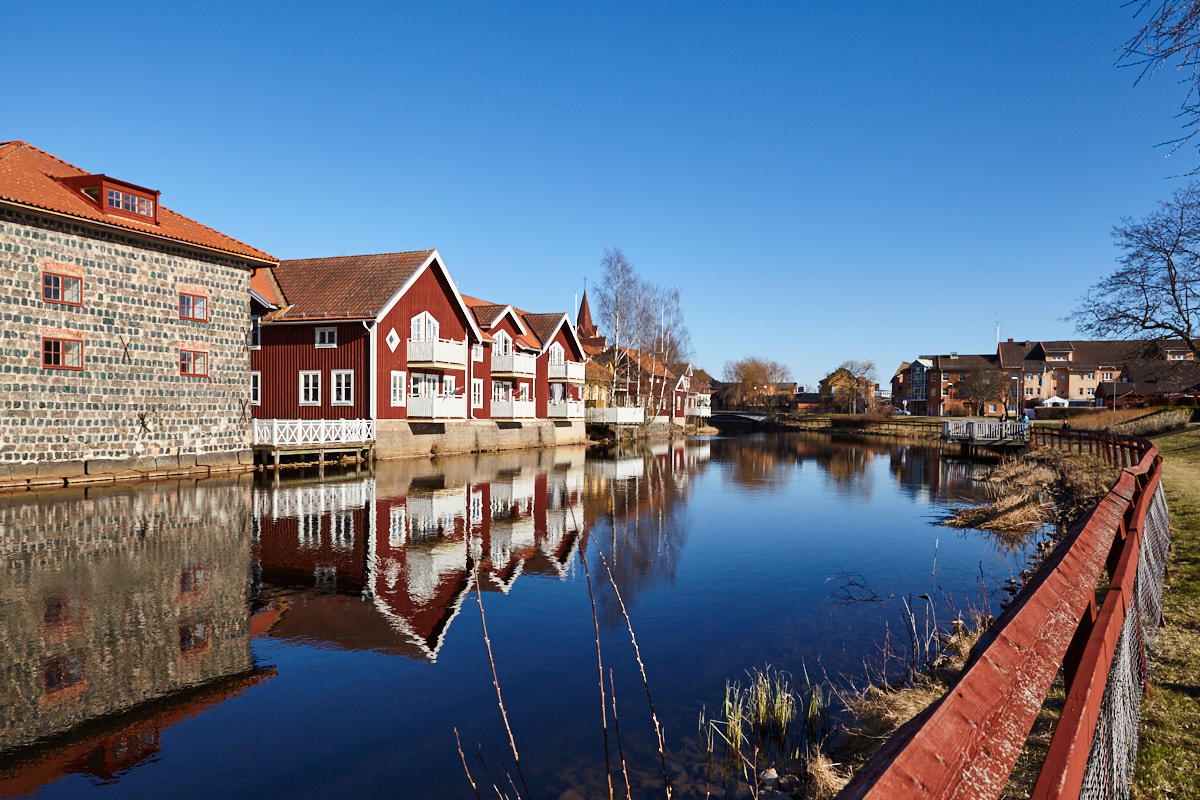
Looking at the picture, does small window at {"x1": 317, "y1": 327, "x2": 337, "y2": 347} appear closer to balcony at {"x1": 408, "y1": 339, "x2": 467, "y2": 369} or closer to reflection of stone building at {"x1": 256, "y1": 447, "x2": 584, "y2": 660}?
balcony at {"x1": 408, "y1": 339, "x2": 467, "y2": 369}

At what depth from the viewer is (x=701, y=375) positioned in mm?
118125

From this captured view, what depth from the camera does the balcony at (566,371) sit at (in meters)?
49.5

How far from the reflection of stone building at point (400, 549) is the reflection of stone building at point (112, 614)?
29.2 inches

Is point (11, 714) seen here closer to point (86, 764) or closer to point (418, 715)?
point (86, 764)

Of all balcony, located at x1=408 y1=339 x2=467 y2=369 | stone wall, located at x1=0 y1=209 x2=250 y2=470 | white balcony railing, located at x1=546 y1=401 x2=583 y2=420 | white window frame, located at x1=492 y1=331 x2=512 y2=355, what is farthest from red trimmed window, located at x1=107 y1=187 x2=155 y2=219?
white balcony railing, located at x1=546 y1=401 x2=583 y2=420

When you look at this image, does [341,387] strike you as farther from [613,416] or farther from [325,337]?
[613,416]

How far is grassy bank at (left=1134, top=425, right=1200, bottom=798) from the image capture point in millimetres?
3924

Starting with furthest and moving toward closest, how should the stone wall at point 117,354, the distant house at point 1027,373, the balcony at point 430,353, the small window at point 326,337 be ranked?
the distant house at point 1027,373 < the balcony at point 430,353 < the small window at point 326,337 < the stone wall at point 117,354

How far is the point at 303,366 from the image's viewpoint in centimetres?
3378

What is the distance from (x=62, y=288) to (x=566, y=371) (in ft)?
101

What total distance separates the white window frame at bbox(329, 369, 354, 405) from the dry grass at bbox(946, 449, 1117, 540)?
2409 cm

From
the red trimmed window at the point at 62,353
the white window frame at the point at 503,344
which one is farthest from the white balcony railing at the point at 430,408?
the red trimmed window at the point at 62,353

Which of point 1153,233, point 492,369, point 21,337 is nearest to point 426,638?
point 21,337

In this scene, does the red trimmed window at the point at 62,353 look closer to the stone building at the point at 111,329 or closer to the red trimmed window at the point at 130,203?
the stone building at the point at 111,329
